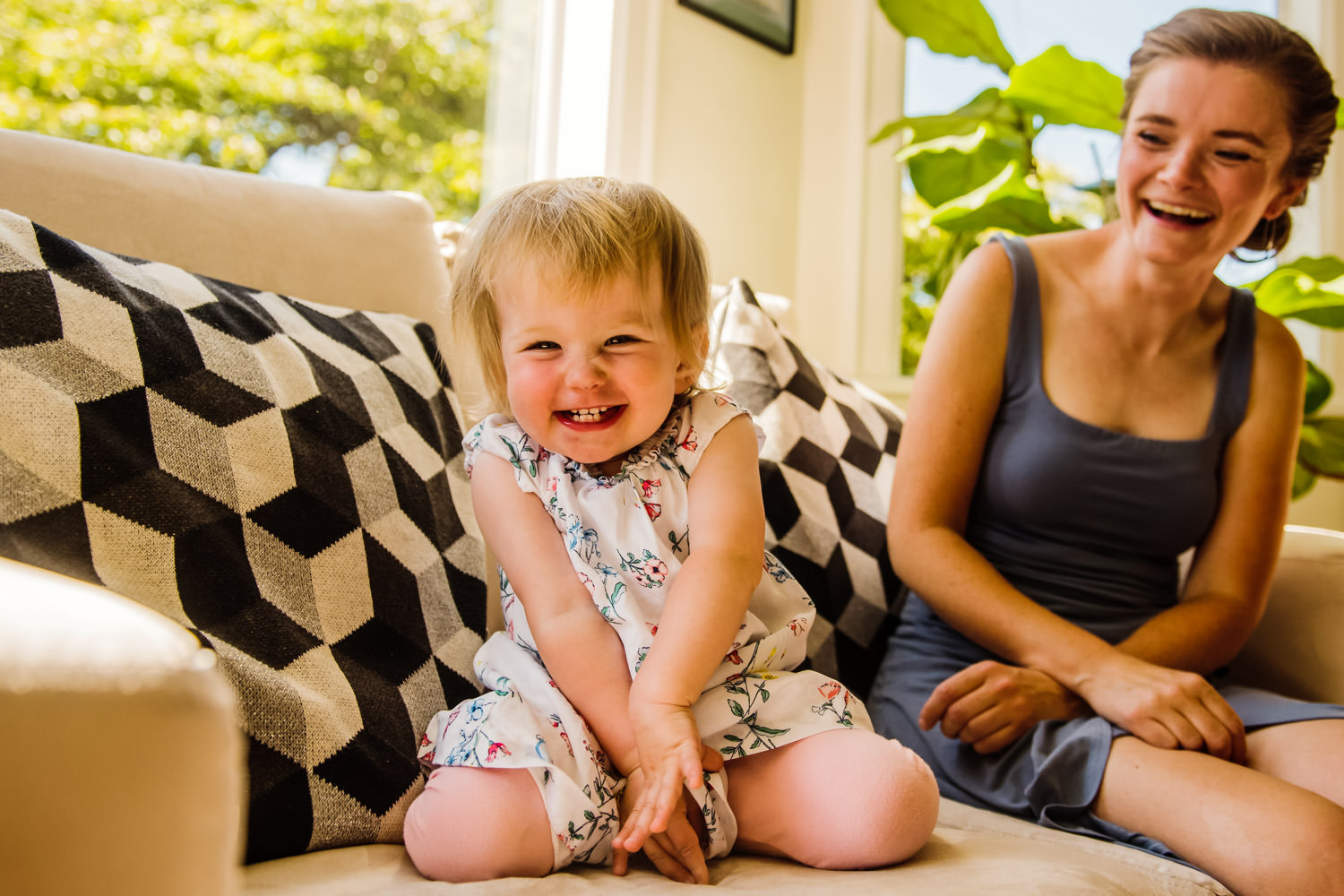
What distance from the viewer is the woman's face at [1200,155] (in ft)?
3.78

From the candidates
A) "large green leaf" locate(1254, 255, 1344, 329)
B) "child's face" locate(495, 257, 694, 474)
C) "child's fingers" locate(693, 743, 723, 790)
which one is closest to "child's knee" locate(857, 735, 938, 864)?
"child's fingers" locate(693, 743, 723, 790)

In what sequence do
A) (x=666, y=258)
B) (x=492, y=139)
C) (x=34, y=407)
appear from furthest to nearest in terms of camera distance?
1. (x=492, y=139)
2. (x=666, y=258)
3. (x=34, y=407)

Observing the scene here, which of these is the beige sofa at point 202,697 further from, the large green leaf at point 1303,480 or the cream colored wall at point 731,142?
the cream colored wall at point 731,142

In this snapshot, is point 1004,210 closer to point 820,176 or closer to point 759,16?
point 820,176

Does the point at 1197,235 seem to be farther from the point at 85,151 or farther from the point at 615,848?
the point at 85,151

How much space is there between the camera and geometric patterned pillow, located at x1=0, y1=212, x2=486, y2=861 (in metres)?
0.70

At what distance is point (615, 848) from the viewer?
2.50ft

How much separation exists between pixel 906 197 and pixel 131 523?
2.49m

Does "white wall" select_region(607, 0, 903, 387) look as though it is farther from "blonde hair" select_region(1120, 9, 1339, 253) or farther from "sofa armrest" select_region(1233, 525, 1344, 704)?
"sofa armrest" select_region(1233, 525, 1344, 704)

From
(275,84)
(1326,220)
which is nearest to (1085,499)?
(1326,220)

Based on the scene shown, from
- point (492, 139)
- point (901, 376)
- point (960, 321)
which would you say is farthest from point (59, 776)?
point (901, 376)

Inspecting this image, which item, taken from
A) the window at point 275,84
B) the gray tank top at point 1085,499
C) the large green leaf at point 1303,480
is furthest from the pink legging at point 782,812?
the window at point 275,84

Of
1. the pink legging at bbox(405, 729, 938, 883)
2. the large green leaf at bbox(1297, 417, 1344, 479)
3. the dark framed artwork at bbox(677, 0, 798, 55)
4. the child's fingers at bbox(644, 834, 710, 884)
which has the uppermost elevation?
the dark framed artwork at bbox(677, 0, 798, 55)

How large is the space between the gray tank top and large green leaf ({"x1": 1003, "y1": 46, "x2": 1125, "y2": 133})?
2.57 feet
